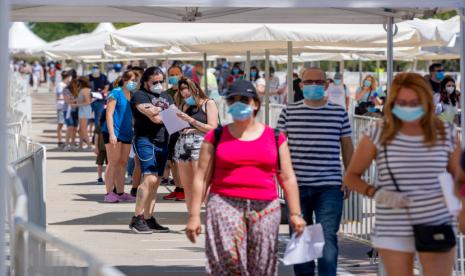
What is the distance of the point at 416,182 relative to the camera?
22.5 ft

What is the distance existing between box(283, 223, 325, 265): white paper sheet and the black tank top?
467cm

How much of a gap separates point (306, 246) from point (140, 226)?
19.0ft

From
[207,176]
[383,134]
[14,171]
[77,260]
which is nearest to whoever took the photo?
[77,260]

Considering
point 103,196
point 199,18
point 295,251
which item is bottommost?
point 103,196

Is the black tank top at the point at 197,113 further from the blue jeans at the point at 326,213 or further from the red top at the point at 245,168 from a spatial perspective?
the red top at the point at 245,168

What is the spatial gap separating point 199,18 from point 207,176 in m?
3.22

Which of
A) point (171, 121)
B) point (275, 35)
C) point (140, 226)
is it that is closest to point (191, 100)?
point (171, 121)

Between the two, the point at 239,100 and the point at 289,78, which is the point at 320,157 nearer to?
the point at 239,100

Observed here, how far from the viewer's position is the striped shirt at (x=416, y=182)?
6832 millimetres

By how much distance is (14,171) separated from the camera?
825cm

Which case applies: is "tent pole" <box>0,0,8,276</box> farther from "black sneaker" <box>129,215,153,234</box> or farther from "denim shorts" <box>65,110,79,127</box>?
"denim shorts" <box>65,110,79,127</box>

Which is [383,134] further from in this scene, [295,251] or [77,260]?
[77,260]

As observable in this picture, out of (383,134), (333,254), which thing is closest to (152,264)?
(333,254)

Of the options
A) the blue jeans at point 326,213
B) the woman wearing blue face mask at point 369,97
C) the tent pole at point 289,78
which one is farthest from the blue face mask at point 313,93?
the woman wearing blue face mask at point 369,97
